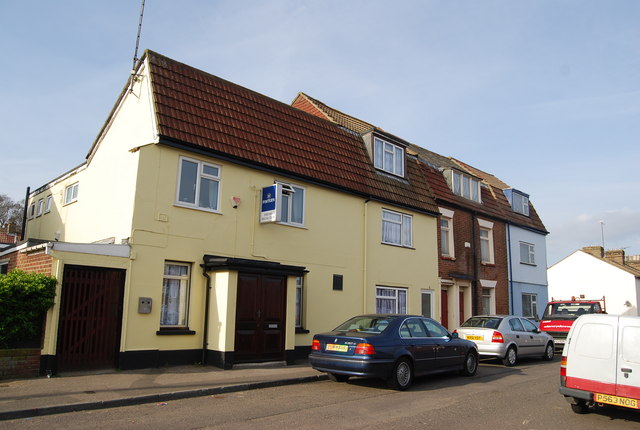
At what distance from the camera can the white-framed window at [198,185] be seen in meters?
12.4

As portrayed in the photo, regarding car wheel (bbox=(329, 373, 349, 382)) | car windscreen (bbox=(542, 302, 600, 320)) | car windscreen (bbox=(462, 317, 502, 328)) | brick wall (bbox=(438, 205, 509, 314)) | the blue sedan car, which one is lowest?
car wheel (bbox=(329, 373, 349, 382))

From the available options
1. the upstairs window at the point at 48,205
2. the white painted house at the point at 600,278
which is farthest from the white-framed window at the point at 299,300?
the white painted house at the point at 600,278

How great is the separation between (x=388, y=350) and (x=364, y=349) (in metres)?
0.53

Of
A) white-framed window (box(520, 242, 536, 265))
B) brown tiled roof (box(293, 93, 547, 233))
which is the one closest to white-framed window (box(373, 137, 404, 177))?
brown tiled roof (box(293, 93, 547, 233))

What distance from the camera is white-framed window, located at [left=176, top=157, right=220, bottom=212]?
1241 cm

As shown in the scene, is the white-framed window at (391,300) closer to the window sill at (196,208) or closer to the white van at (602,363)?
the window sill at (196,208)

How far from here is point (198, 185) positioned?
12609mm

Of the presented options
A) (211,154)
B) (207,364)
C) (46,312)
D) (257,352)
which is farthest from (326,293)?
(46,312)

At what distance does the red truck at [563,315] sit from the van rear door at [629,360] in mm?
11428

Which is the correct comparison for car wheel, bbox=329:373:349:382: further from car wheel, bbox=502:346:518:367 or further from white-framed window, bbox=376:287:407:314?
white-framed window, bbox=376:287:407:314

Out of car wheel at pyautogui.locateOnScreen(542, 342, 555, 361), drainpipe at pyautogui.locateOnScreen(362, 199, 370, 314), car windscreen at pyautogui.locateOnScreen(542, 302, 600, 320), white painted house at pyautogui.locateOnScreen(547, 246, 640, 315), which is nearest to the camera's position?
car wheel at pyautogui.locateOnScreen(542, 342, 555, 361)

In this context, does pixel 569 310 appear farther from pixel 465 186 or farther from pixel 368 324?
pixel 368 324

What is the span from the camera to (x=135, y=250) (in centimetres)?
1128

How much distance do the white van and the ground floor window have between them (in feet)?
35.9
